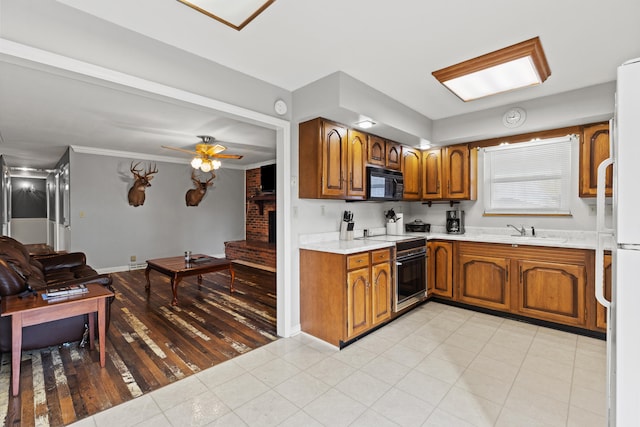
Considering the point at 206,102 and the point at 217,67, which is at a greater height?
the point at 217,67

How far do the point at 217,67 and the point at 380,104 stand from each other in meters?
1.63

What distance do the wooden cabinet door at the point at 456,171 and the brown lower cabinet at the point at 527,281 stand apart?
777 millimetres

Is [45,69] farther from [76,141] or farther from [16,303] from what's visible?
[76,141]

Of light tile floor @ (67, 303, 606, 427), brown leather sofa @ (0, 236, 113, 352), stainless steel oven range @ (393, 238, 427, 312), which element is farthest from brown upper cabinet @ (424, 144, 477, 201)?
brown leather sofa @ (0, 236, 113, 352)

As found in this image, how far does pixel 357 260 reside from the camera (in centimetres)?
289

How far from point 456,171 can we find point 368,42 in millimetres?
2561

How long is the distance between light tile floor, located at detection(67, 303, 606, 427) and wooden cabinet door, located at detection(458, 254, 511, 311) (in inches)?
19.8

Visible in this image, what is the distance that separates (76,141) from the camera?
5.28 m

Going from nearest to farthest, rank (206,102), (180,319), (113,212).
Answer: (206,102)
(180,319)
(113,212)

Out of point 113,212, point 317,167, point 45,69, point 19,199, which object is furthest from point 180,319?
point 19,199

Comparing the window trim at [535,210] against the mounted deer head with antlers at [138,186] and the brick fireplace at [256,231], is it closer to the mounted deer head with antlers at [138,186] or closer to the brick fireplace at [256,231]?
the brick fireplace at [256,231]

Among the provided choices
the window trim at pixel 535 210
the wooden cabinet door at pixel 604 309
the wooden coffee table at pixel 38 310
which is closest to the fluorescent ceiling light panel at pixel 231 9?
the wooden coffee table at pixel 38 310

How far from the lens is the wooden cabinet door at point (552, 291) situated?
10.1ft

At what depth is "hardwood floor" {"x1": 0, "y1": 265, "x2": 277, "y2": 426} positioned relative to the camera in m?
2.04
